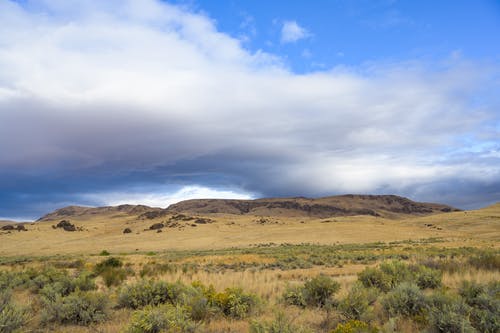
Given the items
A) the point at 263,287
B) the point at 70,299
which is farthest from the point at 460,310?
the point at 70,299

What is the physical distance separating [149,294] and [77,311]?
1905 millimetres

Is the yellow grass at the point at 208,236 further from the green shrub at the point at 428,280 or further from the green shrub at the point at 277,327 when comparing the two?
the green shrub at the point at 277,327

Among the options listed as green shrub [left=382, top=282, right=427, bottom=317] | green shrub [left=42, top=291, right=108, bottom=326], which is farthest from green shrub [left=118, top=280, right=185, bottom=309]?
green shrub [left=382, top=282, right=427, bottom=317]

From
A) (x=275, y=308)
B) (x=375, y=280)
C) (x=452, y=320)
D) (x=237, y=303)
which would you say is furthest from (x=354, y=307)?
(x=375, y=280)

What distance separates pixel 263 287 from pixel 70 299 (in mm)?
6159

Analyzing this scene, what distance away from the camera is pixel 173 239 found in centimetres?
6134

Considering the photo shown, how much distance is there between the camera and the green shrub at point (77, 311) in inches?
327

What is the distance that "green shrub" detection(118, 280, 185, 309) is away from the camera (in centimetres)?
970

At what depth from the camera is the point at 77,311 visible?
847 centimetres

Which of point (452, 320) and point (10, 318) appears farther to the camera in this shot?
point (10, 318)

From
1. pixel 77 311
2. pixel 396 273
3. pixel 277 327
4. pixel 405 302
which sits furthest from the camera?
pixel 396 273

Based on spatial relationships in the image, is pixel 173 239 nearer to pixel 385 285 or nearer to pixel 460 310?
pixel 385 285

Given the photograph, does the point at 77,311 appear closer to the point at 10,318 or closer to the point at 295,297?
the point at 10,318

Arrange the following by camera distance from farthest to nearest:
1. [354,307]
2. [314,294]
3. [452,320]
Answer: [314,294]
[354,307]
[452,320]
